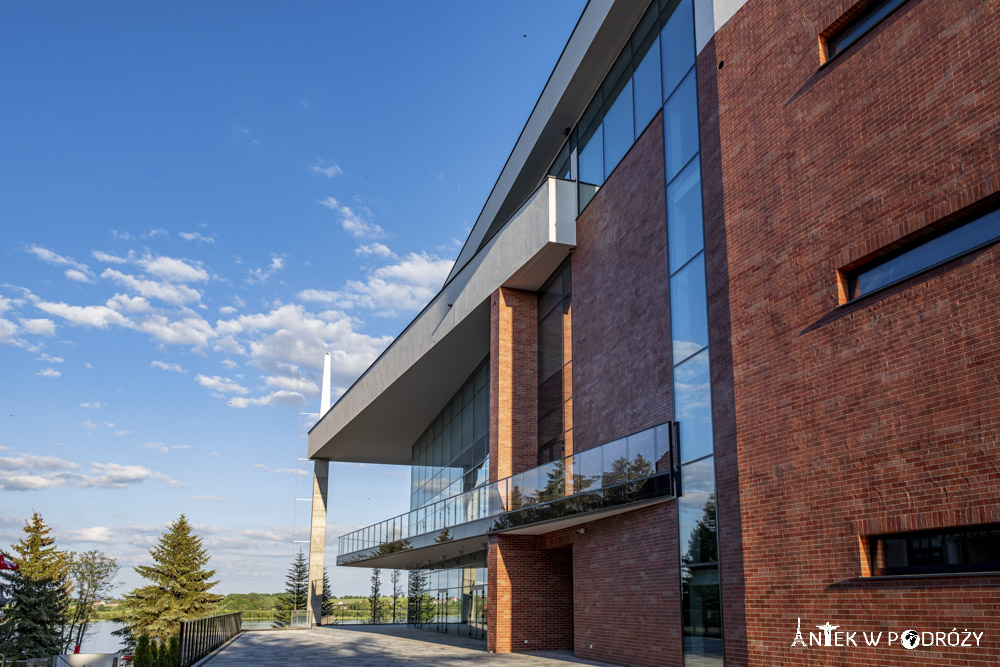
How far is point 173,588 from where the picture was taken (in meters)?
60.2

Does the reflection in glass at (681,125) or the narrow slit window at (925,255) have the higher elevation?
the reflection in glass at (681,125)

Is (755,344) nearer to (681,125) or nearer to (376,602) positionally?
(681,125)

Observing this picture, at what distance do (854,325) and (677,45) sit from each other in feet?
28.2

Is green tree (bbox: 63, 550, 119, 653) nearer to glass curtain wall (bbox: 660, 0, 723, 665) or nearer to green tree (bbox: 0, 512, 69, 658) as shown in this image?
green tree (bbox: 0, 512, 69, 658)

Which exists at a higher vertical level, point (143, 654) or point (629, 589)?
point (629, 589)

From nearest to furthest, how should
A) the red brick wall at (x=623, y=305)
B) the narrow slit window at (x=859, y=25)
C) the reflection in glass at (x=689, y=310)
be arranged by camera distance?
the narrow slit window at (x=859, y=25)
the reflection in glass at (x=689, y=310)
the red brick wall at (x=623, y=305)

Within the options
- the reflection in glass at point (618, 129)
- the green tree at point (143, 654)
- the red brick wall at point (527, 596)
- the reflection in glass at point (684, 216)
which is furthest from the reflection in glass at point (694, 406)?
the green tree at point (143, 654)

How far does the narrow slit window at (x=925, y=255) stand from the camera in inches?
376

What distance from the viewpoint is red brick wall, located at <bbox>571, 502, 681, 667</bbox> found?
1523cm

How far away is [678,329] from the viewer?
16.0 metres

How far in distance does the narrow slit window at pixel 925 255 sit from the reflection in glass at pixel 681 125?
18.4ft

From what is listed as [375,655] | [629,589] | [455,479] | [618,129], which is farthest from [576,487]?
[455,479]

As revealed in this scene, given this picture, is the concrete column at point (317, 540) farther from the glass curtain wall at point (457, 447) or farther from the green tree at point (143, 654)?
the green tree at point (143, 654)

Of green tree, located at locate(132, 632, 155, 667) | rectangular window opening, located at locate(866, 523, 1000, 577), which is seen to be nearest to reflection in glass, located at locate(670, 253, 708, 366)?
rectangular window opening, located at locate(866, 523, 1000, 577)
